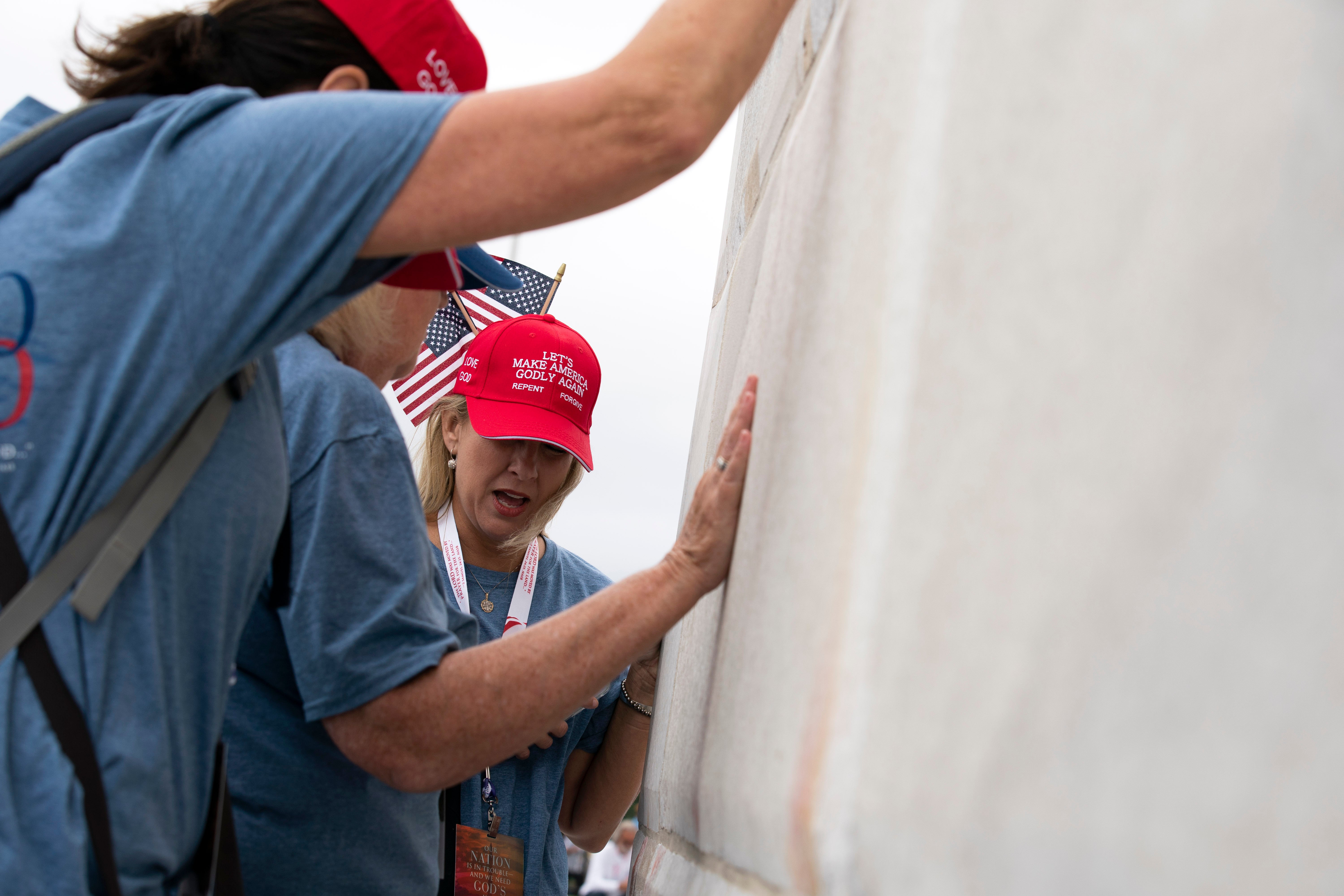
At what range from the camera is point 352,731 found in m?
1.29

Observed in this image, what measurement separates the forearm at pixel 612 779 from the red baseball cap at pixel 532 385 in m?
0.68

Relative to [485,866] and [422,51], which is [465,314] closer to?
[485,866]

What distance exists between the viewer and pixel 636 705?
2.47 m

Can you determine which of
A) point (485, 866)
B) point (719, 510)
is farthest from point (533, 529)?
point (719, 510)

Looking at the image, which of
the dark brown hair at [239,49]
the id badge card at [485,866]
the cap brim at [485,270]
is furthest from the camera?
the id badge card at [485,866]

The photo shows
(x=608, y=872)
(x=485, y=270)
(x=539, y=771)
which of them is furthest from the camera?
(x=608, y=872)

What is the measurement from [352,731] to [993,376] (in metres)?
1.01

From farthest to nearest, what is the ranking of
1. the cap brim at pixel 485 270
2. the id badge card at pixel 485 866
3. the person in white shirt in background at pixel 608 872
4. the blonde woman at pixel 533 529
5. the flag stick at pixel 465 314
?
the person in white shirt in background at pixel 608 872 → the flag stick at pixel 465 314 → the blonde woman at pixel 533 529 → the id badge card at pixel 485 866 → the cap brim at pixel 485 270

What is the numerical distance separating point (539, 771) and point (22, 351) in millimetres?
1782

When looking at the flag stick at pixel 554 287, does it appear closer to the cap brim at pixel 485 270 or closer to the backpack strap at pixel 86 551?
the cap brim at pixel 485 270

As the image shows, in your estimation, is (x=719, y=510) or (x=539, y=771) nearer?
(x=719, y=510)

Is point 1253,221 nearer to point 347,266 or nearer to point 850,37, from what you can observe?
point 850,37

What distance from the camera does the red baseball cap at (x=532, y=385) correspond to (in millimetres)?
2564

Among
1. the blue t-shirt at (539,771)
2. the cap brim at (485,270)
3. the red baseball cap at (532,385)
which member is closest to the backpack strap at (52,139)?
the cap brim at (485,270)
